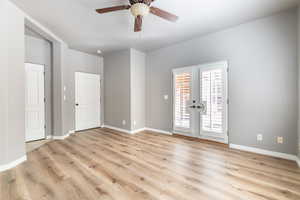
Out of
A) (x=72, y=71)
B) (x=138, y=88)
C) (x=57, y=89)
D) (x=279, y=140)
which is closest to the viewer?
(x=279, y=140)

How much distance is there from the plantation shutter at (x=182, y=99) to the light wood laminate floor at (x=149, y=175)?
0.90 metres

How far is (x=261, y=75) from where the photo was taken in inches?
118

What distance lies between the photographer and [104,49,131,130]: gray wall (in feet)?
16.0

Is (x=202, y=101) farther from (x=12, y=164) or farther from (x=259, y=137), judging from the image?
(x=12, y=164)

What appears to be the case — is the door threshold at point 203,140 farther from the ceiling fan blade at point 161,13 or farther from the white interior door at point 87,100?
the white interior door at point 87,100

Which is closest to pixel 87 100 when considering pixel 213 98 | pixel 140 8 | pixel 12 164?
pixel 12 164

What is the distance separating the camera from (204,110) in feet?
12.2

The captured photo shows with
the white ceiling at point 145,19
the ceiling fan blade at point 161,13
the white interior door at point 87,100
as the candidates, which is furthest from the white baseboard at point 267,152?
the white interior door at point 87,100

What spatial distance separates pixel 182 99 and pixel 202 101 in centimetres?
62

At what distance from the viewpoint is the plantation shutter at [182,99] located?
4.07 metres

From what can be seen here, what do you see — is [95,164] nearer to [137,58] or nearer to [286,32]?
[137,58]

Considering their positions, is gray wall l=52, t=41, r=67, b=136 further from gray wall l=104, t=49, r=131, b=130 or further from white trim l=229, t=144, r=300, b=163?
white trim l=229, t=144, r=300, b=163

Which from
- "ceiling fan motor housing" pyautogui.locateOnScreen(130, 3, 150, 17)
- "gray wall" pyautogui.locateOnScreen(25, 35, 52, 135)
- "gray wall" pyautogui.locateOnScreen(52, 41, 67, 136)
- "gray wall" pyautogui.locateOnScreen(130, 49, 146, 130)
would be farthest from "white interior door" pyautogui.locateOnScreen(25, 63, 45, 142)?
"ceiling fan motor housing" pyautogui.locateOnScreen(130, 3, 150, 17)

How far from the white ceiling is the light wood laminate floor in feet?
9.24
